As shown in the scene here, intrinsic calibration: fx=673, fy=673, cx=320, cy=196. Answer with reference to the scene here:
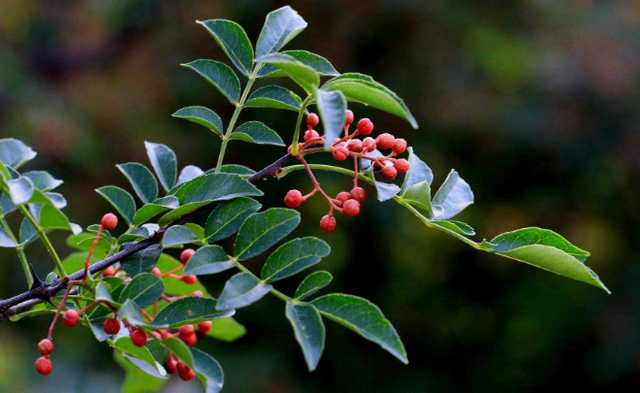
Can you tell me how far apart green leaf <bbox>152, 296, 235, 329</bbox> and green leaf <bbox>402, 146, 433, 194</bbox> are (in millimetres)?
259

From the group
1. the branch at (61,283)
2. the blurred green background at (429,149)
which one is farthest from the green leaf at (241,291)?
the blurred green background at (429,149)

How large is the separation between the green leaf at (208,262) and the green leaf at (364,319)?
0.34 ft

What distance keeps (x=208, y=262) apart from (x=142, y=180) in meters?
0.29

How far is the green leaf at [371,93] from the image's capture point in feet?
1.98

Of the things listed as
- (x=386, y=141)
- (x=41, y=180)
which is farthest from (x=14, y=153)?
(x=386, y=141)

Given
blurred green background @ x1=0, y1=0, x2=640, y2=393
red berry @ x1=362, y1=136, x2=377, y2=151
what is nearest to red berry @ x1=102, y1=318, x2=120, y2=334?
red berry @ x1=362, y1=136, x2=377, y2=151

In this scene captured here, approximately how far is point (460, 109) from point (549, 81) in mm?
505

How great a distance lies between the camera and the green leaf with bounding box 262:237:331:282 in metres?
0.71

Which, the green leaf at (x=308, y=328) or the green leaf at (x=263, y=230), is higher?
the green leaf at (x=263, y=230)

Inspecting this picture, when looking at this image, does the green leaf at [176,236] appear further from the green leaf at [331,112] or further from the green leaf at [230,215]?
the green leaf at [331,112]

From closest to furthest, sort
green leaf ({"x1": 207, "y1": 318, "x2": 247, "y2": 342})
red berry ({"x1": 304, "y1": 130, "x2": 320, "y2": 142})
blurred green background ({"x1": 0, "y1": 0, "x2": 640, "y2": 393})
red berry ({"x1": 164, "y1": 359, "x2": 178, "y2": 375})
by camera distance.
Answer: red berry ({"x1": 304, "y1": 130, "x2": 320, "y2": 142}) → red berry ({"x1": 164, "y1": 359, "x2": 178, "y2": 375}) → green leaf ({"x1": 207, "y1": 318, "x2": 247, "y2": 342}) → blurred green background ({"x1": 0, "y1": 0, "x2": 640, "y2": 393})

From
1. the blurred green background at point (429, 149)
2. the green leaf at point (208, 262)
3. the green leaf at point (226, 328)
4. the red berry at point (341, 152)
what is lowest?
the blurred green background at point (429, 149)

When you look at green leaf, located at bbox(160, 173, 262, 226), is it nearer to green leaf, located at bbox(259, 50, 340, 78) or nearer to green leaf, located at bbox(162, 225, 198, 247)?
green leaf, located at bbox(162, 225, 198, 247)

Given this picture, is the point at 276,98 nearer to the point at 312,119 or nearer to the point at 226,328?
the point at 312,119
